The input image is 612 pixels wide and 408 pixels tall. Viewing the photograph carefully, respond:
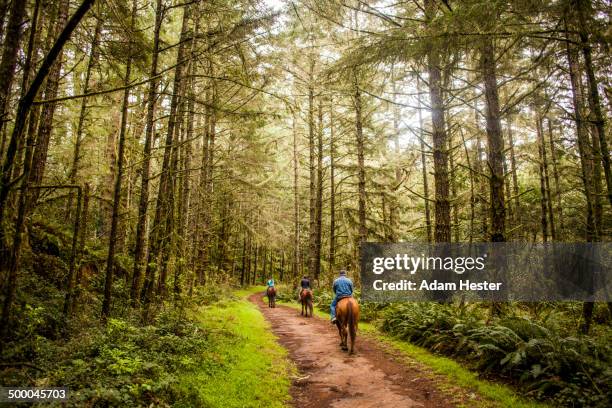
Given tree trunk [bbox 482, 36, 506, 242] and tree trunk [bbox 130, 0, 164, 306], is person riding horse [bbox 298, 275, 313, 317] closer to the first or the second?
tree trunk [bbox 130, 0, 164, 306]

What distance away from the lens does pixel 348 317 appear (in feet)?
29.3

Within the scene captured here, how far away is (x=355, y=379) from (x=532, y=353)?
129 inches

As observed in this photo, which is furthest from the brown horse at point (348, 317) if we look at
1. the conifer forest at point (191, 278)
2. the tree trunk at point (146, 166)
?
the tree trunk at point (146, 166)

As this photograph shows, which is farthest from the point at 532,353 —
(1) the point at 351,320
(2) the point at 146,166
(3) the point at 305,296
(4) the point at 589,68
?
(3) the point at 305,296

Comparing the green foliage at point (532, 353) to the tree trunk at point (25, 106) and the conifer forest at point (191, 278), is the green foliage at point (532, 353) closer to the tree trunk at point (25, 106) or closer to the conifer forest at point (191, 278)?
the conifer forest at point (191, 278)

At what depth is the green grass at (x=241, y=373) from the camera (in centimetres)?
546

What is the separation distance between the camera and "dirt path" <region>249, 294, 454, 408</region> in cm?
592

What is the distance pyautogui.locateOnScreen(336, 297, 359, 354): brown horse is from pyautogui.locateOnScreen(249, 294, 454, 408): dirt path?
30 centimetres

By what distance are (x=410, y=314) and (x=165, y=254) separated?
7.44m

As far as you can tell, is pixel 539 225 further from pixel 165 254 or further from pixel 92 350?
pixel 92 350

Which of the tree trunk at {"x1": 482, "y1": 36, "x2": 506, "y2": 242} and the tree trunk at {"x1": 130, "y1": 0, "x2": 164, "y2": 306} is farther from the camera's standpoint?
the tree trunk at {"x1": 482, "y1": 36, "x2": 506, "y2": 242}

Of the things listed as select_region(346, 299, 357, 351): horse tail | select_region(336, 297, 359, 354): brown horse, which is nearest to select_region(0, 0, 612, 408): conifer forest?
select_region(336, 297, 359, 354): brown horse

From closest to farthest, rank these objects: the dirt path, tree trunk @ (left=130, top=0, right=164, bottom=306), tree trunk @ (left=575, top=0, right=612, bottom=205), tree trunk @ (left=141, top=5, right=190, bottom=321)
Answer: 1. the dirt path
2. tree trunk @ (left=575, top=0, right=612, bottom=205)
3. tree trunk @ (left=130, top=0, right=164, bottom=306)
4. tree trunk @ (left=141, top=5, right=190, bottom=321)

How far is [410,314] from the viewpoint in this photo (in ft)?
35.5
